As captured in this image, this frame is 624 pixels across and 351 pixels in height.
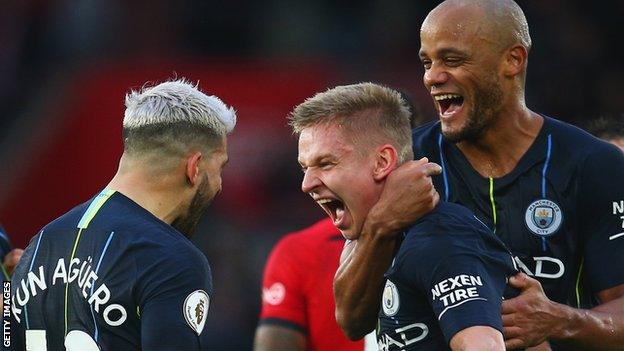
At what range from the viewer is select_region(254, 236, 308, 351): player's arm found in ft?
18.2

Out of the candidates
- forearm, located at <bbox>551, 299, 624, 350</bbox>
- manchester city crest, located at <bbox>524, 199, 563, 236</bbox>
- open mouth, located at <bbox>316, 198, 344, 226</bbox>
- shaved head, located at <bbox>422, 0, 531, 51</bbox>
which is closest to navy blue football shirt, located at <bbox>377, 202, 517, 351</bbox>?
open mouth, located at <bbox>316, 198, 344, 226</bbox>

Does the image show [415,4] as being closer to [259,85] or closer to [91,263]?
[259,85]

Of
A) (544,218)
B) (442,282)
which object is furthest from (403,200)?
(544,218)

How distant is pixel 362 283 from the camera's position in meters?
3.58

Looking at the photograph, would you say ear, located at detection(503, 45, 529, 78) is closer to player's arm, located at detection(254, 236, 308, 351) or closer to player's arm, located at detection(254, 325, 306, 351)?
player's arm, located at detection(254, 236, 308, 351)

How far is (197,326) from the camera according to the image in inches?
135

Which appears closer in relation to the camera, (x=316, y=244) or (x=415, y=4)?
(x=316, y=244)

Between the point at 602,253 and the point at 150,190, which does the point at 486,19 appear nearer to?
the point at 602,253

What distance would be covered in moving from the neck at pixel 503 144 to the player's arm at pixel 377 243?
0.61m

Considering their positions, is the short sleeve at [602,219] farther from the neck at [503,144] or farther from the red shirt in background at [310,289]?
the red shirt in background at [310,289]

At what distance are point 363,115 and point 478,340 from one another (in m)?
0.90

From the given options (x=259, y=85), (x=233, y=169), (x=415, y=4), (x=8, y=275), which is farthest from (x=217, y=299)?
(x=8, y=275)

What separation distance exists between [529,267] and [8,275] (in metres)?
2.09

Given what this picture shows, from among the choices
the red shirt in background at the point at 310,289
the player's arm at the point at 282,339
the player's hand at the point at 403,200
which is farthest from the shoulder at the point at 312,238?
the player's hand at the point at 403,200
